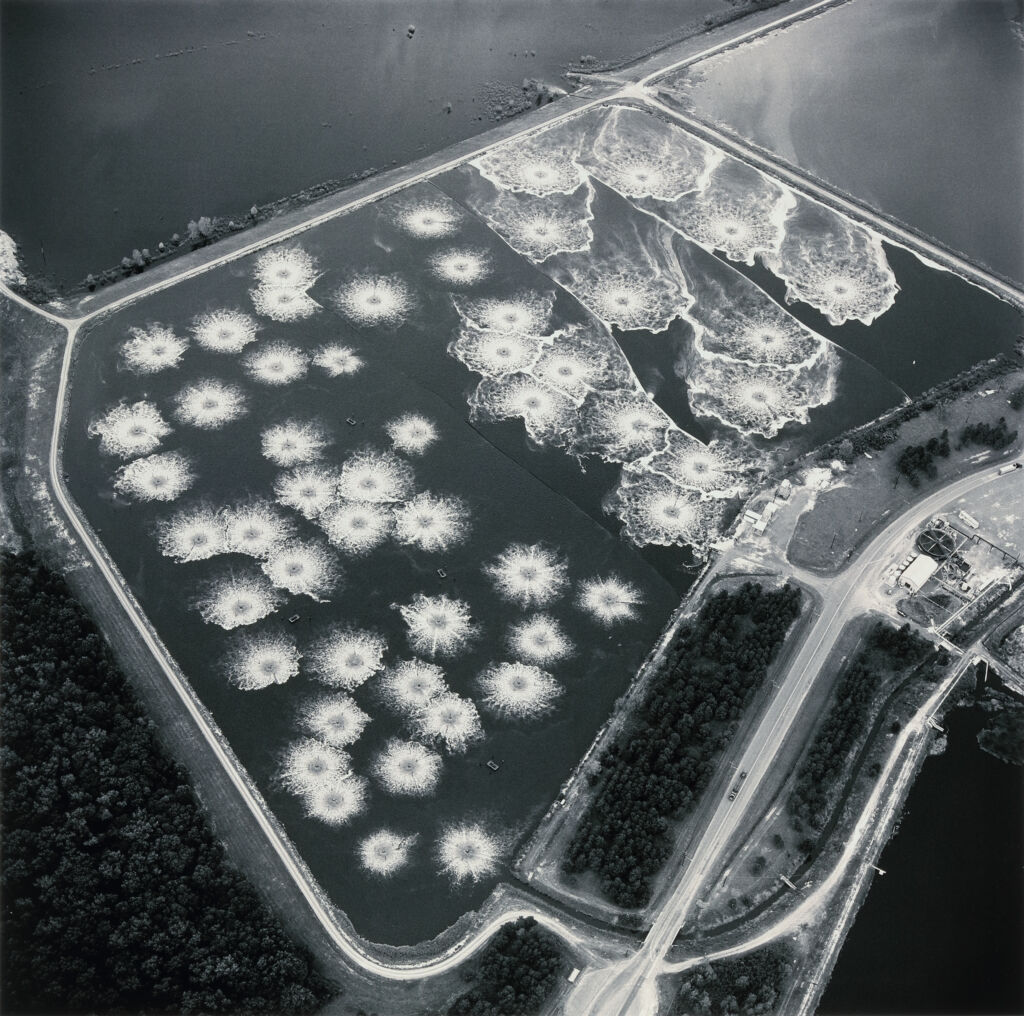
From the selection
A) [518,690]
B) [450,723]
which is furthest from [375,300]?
[450,723]

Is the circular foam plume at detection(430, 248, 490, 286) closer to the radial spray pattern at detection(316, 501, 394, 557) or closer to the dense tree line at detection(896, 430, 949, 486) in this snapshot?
the radial spray pattern at detection(316, 501, 394, 557)

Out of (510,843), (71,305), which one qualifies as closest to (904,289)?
(510,843)

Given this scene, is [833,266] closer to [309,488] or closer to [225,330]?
[309,488]

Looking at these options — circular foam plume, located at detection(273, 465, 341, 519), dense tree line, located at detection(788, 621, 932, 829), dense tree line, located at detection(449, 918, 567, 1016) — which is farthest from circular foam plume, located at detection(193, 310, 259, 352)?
dense tree line, located at detection(788, 621, 932, 829)

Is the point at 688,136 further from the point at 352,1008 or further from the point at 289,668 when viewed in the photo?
the point at 352,1008

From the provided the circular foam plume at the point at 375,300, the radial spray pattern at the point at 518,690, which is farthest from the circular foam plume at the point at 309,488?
the radial spray pattern at the point at 518,690

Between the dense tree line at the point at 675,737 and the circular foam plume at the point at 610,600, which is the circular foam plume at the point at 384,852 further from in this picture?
the circular foam plume at the point at 610,600
